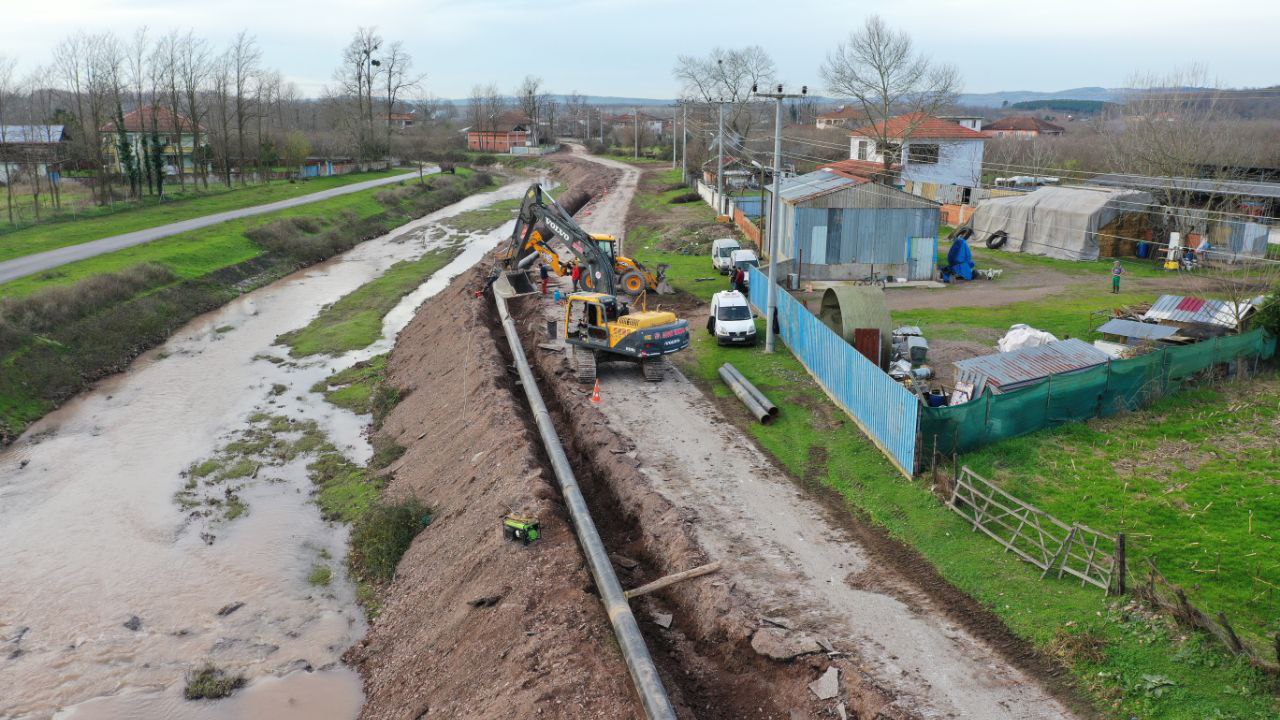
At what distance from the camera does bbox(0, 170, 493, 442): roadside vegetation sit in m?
29.0

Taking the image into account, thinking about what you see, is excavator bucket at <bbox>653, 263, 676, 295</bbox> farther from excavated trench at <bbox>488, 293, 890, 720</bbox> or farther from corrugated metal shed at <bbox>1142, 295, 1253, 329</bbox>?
corrugated metal shed at <bbox>1142, 295, 1253, 329</bbox>

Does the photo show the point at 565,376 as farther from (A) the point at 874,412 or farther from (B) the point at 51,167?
(B) the point at 51,167

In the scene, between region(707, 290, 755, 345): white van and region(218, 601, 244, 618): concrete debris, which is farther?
region(707, 290, 755, 345): white van

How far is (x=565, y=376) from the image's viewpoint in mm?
26656

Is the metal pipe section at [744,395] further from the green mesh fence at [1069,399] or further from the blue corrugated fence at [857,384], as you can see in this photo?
the green mesh fence at [1069,399]

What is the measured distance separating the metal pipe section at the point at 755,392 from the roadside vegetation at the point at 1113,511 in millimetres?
337

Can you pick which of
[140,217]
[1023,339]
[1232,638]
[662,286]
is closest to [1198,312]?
[1023,339]

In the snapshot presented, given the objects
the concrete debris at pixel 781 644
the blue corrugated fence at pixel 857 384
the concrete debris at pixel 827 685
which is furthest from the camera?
the blue corrugated fence at pixel 857 384

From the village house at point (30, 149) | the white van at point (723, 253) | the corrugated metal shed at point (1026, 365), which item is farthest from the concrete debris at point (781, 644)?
the village house at point (30, 149)

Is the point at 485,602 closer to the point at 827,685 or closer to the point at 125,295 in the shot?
the point at 827,685

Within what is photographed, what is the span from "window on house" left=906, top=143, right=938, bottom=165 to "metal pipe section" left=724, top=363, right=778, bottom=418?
150 feet

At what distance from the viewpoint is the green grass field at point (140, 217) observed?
147 feet

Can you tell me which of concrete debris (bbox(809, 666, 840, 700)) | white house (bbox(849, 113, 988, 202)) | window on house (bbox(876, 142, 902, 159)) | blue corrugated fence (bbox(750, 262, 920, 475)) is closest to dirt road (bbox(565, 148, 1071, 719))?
concrete debris (bbox(809, 666, 840, 700))

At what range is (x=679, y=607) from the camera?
1495cm
